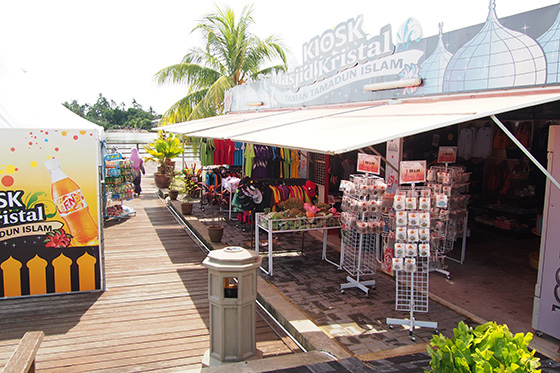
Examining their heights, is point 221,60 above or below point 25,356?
above

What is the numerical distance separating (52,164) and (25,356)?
350cm

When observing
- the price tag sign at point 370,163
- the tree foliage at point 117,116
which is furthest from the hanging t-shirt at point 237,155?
the tree foliage at point 117,116

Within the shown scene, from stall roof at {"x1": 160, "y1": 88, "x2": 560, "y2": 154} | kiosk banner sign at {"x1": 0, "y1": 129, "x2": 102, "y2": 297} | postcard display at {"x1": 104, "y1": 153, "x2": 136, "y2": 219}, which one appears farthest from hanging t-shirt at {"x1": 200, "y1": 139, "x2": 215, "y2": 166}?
kiosk banner sign at {"x1": 0, "y1": 129, "x2": 102, "y2": 297}

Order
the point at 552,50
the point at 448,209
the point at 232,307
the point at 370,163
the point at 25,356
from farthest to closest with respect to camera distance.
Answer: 1. the point at 448,209
2. the point at 370,163
3. the point at 552,50
4. the point at 232,307
5. the point at 25,356

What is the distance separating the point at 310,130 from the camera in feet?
19.4

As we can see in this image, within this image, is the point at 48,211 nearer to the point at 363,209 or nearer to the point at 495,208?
the point at 363,209

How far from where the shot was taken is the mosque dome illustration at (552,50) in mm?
4566

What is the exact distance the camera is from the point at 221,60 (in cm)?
1834

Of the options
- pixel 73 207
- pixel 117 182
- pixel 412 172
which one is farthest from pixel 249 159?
pixel 412 172

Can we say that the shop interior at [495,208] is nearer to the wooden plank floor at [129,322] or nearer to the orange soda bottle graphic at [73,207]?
the wooden plank floor at [129,322]

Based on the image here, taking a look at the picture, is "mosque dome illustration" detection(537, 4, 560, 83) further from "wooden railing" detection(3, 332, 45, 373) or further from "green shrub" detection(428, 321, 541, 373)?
"wooden railing" detection(3, 332, 45, 373)

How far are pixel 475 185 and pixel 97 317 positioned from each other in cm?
848

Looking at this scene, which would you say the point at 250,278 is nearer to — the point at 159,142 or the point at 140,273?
the point at 140,273

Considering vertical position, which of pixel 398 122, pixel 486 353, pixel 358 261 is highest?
pixel 398 122
